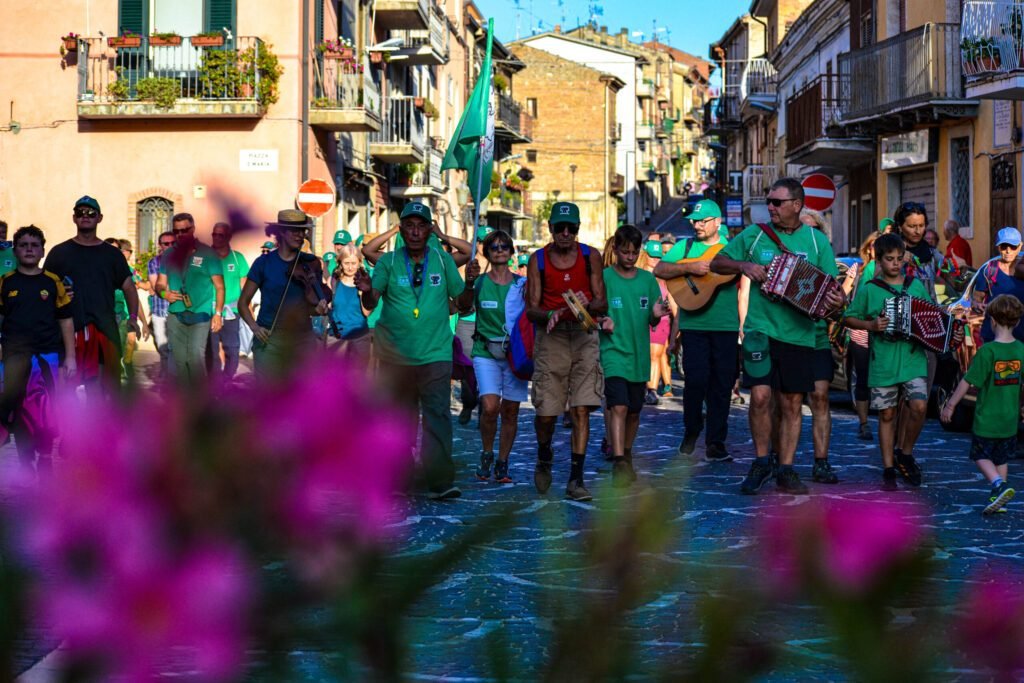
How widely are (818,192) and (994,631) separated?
19106 millimetres

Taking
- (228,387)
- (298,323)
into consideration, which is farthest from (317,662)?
(298,323)

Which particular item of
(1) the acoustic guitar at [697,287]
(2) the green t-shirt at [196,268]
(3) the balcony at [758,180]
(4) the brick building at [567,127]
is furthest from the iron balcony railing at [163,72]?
(4) the brick building at [567,127]

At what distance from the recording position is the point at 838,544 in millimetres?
939

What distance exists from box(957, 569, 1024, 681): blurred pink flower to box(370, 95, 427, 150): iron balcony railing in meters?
35.9

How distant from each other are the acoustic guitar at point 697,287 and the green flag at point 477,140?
2246 millimetres

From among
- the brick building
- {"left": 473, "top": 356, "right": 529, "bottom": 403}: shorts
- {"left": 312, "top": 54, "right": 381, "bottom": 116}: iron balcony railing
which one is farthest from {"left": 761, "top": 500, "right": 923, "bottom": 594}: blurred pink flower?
the brick building

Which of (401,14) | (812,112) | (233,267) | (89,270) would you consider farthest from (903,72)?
(233,267)

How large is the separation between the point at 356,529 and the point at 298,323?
0.27 m

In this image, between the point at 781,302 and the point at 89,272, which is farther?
the point at 89,272

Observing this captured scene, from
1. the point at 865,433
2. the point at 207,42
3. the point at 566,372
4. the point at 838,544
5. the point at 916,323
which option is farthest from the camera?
the point at 207,42

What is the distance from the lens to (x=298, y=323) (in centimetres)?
125

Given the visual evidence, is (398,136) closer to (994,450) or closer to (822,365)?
(822,365)

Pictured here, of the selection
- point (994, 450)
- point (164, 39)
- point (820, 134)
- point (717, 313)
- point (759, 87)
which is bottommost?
point (994, 450)

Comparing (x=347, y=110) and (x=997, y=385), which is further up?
(x=347, y=110)
